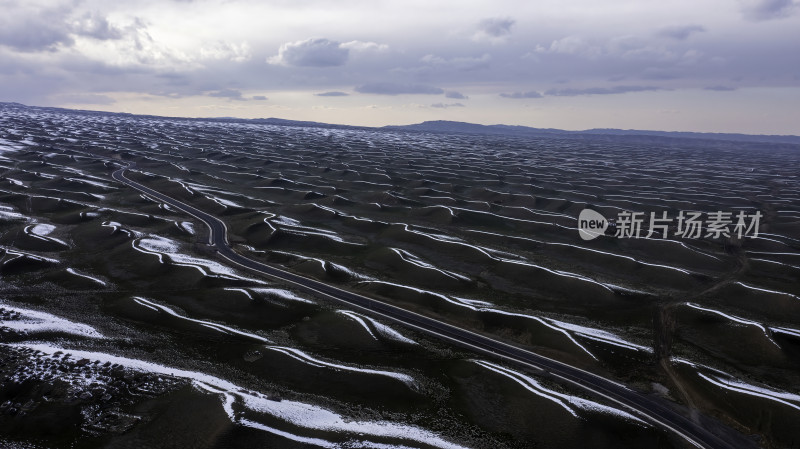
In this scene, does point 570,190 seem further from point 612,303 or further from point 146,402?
point 146,402

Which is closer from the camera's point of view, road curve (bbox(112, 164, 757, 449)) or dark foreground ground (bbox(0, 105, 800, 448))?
dark foreground ground (bbox(0, 105, 800, 448))

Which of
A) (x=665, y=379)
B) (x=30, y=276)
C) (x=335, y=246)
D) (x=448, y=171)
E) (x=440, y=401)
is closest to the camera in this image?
(x=440, y=401)

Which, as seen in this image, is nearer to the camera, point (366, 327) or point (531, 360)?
point (531, 360)

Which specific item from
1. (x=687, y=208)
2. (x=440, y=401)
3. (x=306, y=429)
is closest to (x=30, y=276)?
(x=306, y=429)

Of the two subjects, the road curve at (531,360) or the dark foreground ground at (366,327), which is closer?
the dark foreground ground at (366,327)
